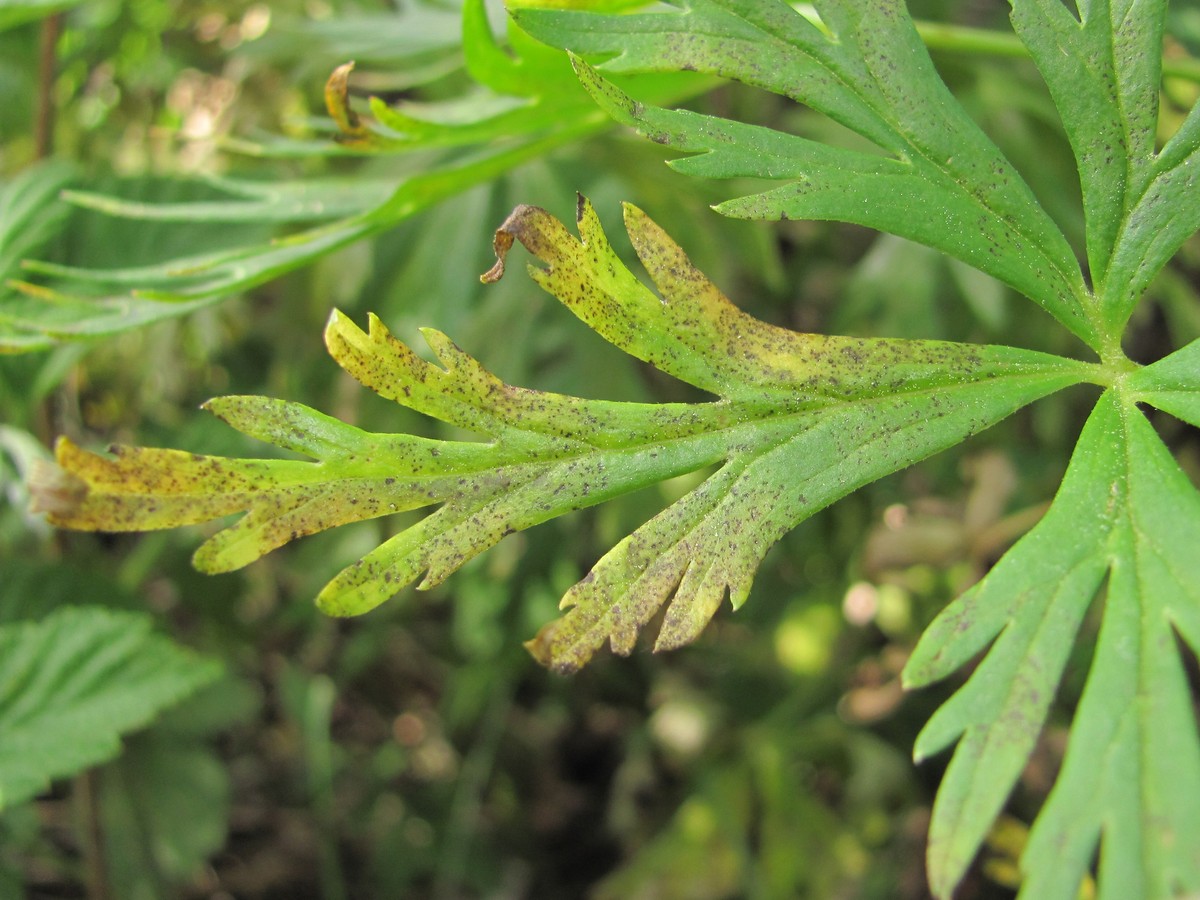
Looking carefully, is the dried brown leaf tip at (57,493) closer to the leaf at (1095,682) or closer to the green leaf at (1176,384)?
the leaf at (1095,682)

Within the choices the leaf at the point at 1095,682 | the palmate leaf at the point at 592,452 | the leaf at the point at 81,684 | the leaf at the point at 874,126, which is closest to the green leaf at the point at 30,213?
the leaf at the point at 81,684

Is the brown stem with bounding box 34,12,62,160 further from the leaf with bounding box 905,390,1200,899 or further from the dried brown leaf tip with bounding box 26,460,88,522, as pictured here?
the leaf with bounding box 905,390,1200,899

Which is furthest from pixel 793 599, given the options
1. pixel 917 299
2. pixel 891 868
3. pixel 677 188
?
pixel 677 188

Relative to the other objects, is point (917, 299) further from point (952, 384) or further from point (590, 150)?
point (952, 384)

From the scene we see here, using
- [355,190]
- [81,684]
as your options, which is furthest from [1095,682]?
[81,684]

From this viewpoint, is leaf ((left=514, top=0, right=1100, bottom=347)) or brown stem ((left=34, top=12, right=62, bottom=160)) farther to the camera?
brown stem ((left=34, top=12, right=62, bottom=160))

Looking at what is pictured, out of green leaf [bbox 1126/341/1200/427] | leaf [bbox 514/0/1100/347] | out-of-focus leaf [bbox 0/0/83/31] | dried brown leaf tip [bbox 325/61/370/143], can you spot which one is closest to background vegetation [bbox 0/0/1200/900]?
out-of-focus leaf [bbox 0/0/83/31]
